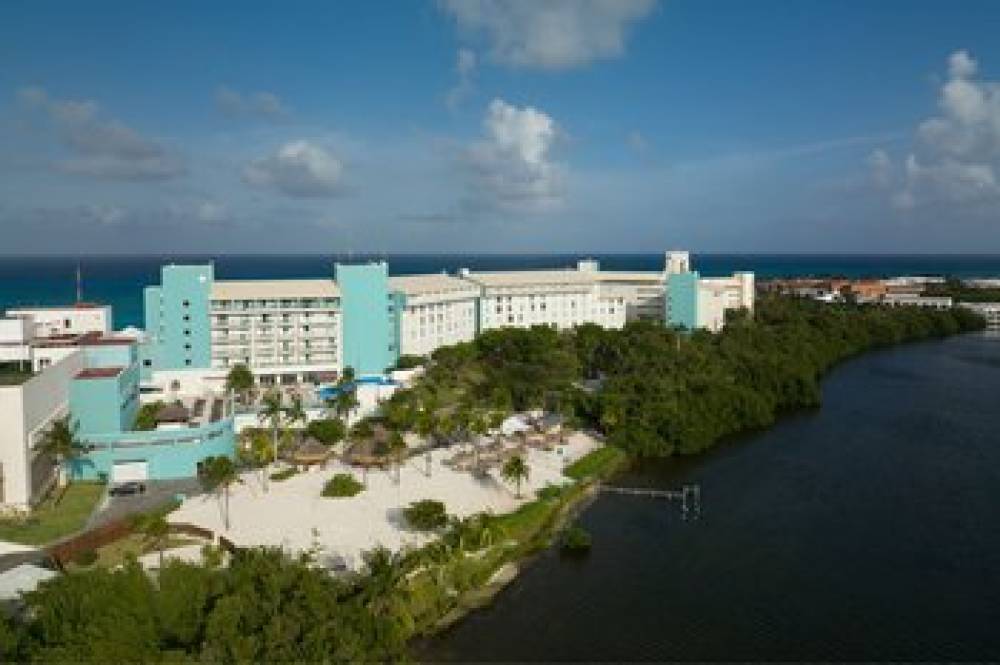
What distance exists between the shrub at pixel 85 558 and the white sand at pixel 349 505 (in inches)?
106

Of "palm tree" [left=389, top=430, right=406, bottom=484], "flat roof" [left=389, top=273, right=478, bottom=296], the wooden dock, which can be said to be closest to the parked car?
"palm tree" [left=389, top=430, right=406, bottom=484]

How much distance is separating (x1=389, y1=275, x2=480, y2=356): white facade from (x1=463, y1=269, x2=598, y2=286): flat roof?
2161mm

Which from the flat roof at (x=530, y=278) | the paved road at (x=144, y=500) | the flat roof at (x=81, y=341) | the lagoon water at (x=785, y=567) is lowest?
the lagoon water at (x=785, y=567)

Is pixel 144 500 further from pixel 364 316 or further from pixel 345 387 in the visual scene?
pixel 364 316

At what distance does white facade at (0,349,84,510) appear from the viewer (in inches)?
926

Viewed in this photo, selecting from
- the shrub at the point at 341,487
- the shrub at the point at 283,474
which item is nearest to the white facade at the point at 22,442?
the shrub at the point at 283,474

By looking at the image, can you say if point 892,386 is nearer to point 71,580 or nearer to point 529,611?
point 529,611

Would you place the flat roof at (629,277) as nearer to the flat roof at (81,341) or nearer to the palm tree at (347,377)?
the palm tree at (347,377)

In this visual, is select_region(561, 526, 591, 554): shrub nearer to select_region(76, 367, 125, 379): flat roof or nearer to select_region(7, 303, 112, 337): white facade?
select_region(76, 367, 125, 379): flat roof

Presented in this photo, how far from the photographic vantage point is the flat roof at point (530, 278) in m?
58.3

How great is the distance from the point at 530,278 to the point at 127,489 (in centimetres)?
3765

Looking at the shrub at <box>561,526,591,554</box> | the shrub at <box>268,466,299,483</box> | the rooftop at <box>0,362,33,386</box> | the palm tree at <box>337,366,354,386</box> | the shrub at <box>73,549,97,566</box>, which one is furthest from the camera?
the palm tree at <box>337,366,354,386</box>

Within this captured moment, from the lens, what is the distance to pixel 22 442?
23.6 meters

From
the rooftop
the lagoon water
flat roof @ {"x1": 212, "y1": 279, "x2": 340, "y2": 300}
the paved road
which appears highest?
flat roof @ {"x1": 212, "y1": 279, "x2": 340, "y2": 300}
